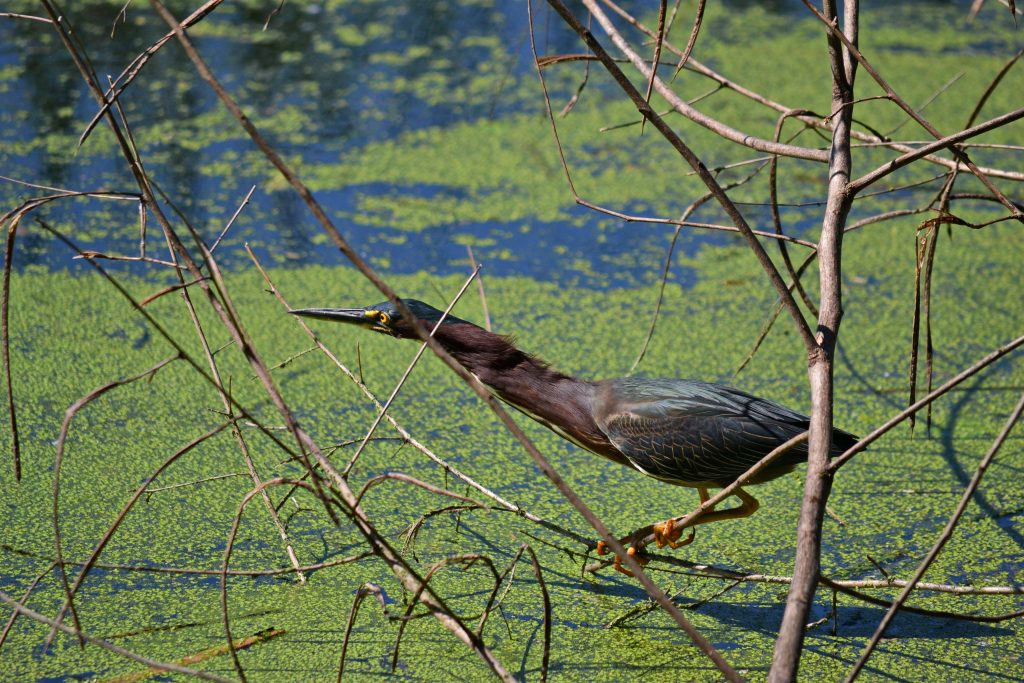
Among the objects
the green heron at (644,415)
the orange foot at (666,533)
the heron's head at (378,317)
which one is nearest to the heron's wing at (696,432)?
the green heron at (644,415)

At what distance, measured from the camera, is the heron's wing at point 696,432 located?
82.4 inches

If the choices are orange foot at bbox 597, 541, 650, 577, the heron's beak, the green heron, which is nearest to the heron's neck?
the green heron

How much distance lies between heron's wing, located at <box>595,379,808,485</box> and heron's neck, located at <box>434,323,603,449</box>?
0.16ft

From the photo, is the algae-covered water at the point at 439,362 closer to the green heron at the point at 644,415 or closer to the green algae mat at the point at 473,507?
the green algae mat at the point at 473,507

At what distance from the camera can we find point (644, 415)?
6.97 feet

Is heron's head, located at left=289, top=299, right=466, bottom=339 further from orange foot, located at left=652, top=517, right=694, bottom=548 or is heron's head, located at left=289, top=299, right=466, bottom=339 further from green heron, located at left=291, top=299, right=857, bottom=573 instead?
orange foot, located at left=652, top=517, right=694, bottom=548

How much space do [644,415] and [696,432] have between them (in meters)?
0.11

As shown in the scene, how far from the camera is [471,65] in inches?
175

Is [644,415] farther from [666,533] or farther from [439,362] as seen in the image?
[439,362]

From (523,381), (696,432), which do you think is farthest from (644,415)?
(523,381)

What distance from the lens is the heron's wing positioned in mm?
2094

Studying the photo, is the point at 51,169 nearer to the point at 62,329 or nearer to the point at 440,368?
the point at 62,329

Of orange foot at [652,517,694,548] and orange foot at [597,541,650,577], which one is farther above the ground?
orange foot at [652,517,694,548]

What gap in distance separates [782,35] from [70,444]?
11.9ft
